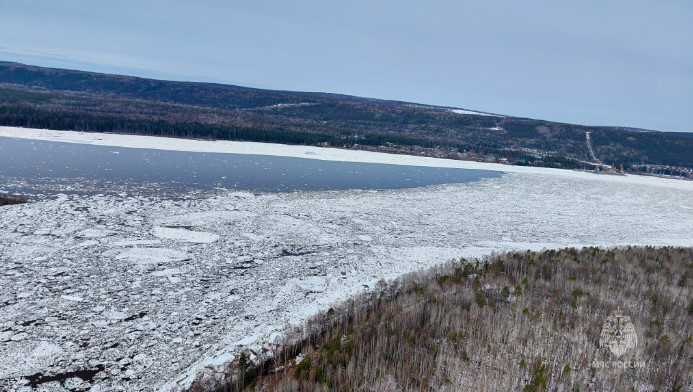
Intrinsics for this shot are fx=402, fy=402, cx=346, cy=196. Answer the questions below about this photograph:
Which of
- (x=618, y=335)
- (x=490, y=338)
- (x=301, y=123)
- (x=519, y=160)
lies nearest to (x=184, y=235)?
(x=490, y=338)

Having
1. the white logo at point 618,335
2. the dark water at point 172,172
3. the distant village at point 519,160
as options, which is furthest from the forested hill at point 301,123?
the white logo at point 618,335

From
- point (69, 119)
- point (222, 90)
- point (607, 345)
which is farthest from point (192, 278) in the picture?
point (222, 90)

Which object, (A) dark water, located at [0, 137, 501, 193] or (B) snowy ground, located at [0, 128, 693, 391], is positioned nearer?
(B) snowy ground, located at [0, 128, 693, 391]

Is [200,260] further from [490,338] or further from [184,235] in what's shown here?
[490,338]

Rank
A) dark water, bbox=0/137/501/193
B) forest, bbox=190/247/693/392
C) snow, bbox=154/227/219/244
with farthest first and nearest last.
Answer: dark water, bbox=0/137/501/193 → snow, bbox=154/227/219/244 → forest, bbox=190/247/693/392

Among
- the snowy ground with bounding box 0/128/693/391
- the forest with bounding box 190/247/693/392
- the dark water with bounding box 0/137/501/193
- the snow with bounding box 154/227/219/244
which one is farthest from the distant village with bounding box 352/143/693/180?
the forest with bounding box 190/247/693/392

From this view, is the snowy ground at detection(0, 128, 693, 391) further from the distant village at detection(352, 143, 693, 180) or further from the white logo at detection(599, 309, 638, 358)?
the distant village at detection(352, 143, 693, 180)

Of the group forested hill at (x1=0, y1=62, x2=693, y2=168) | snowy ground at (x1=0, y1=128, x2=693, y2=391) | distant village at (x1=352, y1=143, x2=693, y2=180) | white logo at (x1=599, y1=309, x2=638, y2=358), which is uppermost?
forested hill at (x1=0, y1=62, x2=693, y2=168)
